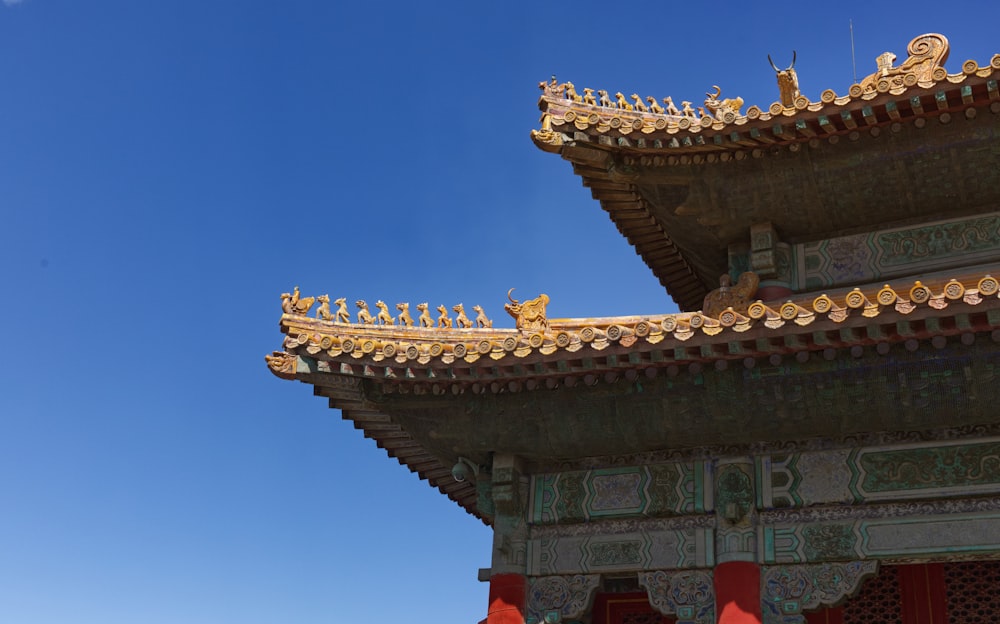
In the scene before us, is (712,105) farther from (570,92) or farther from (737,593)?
(737,593)

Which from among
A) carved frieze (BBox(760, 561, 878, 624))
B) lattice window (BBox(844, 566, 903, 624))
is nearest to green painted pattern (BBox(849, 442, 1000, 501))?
carved frieze (BBox(760, 561, 878, 624))

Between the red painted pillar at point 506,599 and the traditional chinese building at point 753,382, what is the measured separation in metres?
0.02

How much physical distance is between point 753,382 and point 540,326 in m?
2.58

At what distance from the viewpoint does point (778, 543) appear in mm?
10391

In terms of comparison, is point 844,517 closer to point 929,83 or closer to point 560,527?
point 560,527

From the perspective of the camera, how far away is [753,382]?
1040cm

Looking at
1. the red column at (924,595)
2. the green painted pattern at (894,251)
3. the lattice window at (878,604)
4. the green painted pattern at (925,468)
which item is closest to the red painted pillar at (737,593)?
the green painted pattern at (925,468)

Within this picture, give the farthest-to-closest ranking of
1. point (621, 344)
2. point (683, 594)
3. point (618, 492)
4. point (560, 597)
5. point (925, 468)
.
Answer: point (618, 492), point (560, 597), point (683, 594), point (621, 344), point (925, 468)

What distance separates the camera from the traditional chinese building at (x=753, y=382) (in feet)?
32.4

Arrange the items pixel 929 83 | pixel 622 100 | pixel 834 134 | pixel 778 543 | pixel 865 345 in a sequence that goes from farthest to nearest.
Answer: pixel 622 100 → pixel 834 134 → pixel 929 83 → pixel 778 543 → pixel 865 345

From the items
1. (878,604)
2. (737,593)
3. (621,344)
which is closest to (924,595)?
(878,604)

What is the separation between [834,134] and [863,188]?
2.59ft

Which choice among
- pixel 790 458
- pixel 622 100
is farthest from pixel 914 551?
pixel 622 100

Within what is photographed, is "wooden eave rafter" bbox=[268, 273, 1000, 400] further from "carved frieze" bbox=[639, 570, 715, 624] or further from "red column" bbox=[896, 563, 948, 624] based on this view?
"red column" bbox=[896, 563, 948, 624]
